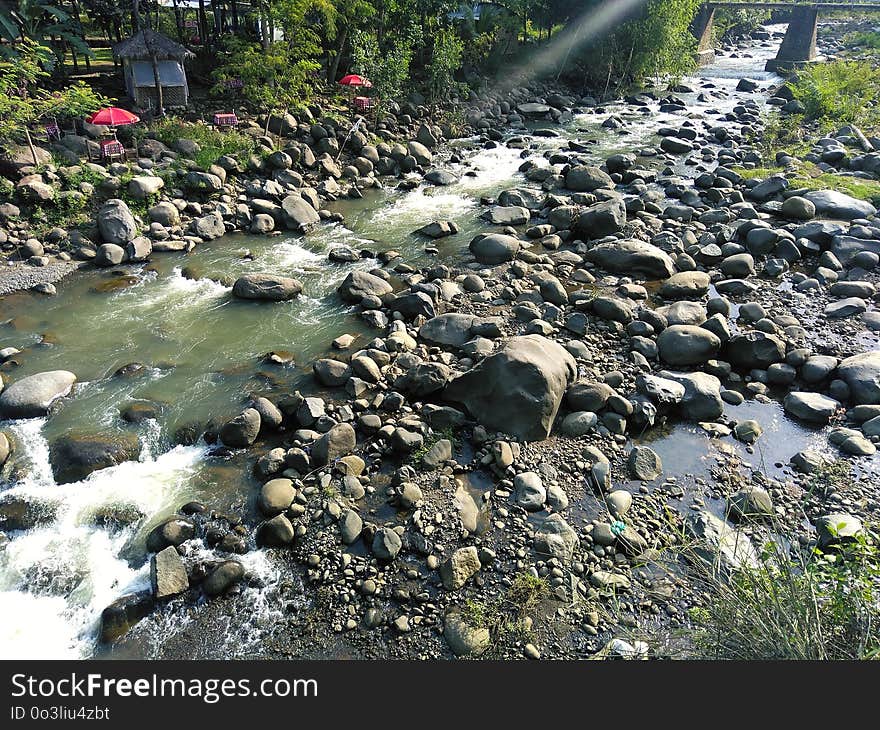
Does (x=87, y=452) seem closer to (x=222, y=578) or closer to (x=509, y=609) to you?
(x=222, y=578)

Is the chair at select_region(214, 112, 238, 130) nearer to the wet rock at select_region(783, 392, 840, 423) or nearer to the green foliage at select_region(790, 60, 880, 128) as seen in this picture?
the wet rock at select_region(783, 392, 840, 423)

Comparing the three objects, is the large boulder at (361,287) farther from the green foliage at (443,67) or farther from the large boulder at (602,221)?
the green foliage at (443,67)

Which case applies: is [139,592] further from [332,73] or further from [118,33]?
[118,33]

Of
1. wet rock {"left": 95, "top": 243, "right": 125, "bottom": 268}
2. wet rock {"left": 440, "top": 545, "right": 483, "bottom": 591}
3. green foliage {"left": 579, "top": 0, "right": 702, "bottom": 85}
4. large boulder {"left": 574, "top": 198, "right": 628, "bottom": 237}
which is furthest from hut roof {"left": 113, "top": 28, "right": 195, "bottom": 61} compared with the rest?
green foliage {"left": 579, "top": 0, "right": 702, "bottom": 85}

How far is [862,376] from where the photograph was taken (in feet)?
35.9

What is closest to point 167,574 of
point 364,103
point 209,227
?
point 209,227

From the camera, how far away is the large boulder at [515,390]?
9.91m

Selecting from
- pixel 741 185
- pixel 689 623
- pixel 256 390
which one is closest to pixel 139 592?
pixel 256 390

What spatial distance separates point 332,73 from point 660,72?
2090 centimetres

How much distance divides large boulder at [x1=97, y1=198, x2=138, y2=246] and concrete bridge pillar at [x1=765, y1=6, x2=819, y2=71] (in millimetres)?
47452

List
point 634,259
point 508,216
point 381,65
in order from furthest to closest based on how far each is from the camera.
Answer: point 381,65 → point 508,216 → point 634,259

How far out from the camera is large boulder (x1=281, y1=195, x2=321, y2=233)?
17.5 meters

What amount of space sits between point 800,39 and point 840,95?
23626 mm

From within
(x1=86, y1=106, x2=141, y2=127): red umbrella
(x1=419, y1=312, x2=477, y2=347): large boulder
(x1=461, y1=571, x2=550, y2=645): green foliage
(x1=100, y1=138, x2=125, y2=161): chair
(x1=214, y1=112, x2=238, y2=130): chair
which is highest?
(x1=86, y1=106, x2=141, y2=127): red umbrella
